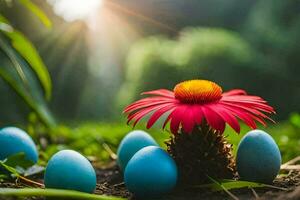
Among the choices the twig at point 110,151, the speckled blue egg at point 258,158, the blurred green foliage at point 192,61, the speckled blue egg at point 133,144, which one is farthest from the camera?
the blurred green foliage at point 192,61

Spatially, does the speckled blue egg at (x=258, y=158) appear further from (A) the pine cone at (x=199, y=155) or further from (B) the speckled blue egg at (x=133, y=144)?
(B) the speckled blue egg at (x=133, y=144)

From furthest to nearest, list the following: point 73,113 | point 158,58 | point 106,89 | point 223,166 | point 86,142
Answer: point 106,89, point 158,58, point 73,113, point 86,142, point 223,166

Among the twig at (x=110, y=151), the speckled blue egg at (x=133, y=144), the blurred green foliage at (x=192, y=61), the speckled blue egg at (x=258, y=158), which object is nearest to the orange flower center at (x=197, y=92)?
the speckled blue egg at (x=258, y=158)

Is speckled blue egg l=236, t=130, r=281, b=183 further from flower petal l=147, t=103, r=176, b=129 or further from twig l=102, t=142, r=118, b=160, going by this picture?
twig l=102, t=142, r=118, b=160

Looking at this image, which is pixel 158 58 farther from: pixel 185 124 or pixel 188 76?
pixel 185 124

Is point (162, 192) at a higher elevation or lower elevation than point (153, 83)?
lower

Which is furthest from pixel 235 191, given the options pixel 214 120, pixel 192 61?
pixel 192 61

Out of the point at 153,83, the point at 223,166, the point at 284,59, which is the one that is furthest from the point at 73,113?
the point at 223,166
